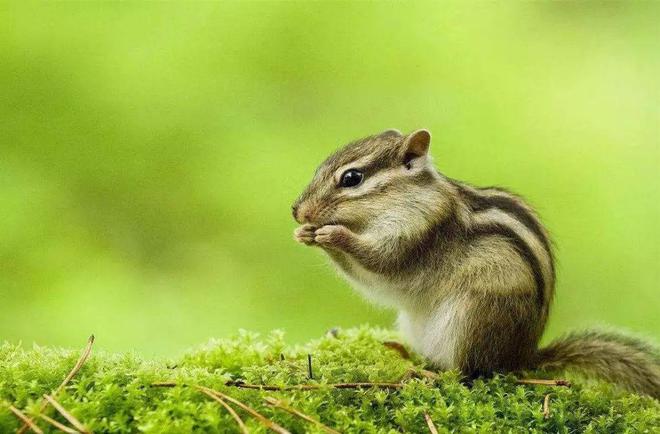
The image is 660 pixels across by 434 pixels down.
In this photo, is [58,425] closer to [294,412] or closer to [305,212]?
[294,412]

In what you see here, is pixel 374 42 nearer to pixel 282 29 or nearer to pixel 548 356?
pixel 282 29

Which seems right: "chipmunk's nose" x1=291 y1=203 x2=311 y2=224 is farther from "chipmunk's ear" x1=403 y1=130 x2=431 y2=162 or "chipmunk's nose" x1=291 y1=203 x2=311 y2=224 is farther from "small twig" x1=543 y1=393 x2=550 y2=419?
"small twig" x1=543 y1=393 x2=550 y2=419

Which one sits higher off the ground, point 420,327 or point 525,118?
point 525,118

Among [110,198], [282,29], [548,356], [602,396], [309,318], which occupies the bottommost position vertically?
[602,396]

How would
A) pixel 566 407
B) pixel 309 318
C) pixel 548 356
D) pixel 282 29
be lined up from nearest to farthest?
pixel 566 407 → pixel 548 356 → pixel 309 318 → pixel 282 29

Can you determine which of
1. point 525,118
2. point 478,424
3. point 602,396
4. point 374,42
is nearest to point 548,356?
point 602,396

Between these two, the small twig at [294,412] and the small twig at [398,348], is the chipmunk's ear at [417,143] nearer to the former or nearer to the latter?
the small twig at [398,348]
